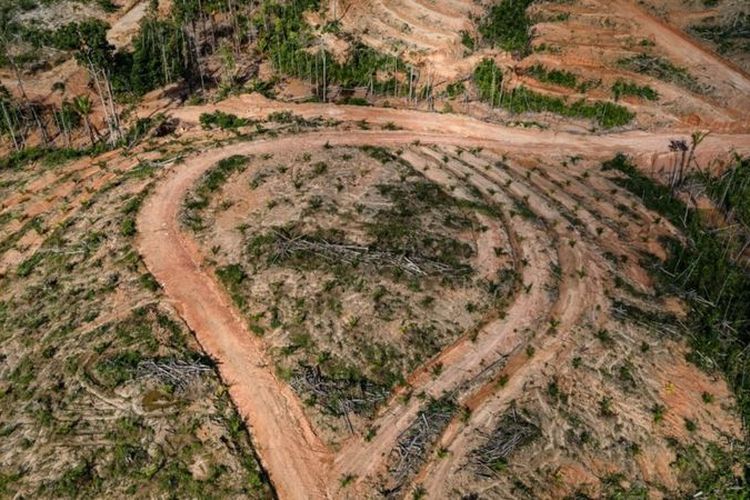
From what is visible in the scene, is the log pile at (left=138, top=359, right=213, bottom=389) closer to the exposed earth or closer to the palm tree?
the exposed earth

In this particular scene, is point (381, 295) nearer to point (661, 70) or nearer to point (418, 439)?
point (418, 439)

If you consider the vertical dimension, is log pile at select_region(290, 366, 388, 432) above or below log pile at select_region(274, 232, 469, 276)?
below

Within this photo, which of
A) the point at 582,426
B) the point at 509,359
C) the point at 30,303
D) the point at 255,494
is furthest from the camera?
the point at 30,303

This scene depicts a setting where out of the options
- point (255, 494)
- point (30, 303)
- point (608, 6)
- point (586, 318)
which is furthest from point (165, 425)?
point (608, 6)

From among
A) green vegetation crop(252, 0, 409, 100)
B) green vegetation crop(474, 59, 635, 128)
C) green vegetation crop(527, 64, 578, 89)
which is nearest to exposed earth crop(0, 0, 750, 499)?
green vegetation crop(527, 64, 578, 89)

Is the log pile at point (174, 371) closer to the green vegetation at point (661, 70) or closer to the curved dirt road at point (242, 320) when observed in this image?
the curved dirt road at point (242, 320)

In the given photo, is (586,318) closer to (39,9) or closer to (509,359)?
(509,359)

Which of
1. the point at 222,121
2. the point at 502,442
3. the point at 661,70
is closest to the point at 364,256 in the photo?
the point at 502,442

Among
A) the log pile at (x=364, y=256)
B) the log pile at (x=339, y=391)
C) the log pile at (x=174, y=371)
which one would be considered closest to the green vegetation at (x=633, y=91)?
the log pile at (x=364, y=256)
